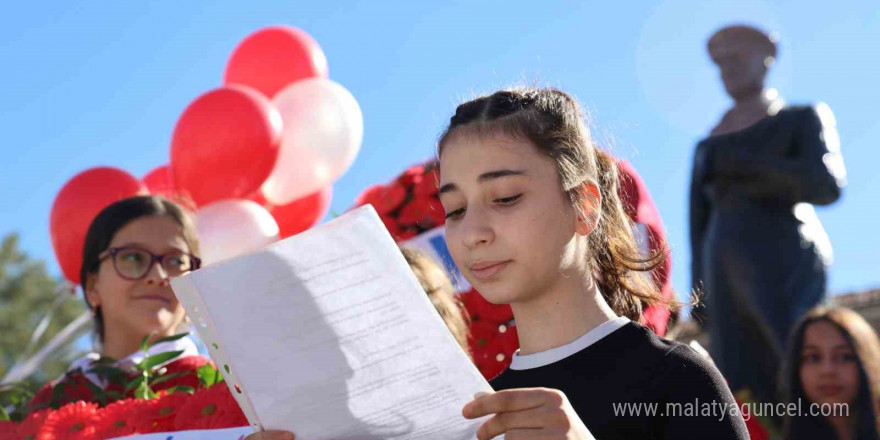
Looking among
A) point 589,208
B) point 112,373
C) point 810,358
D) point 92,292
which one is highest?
point 92,292

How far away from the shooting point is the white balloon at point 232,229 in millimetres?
4090

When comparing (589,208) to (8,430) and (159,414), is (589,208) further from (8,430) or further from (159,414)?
(8,430)

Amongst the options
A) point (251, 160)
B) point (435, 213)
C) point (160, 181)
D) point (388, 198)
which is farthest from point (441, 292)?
point (160, 181)

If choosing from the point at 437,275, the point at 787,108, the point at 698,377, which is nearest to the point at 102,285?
the point at 437,275

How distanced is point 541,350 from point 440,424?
0.34 m

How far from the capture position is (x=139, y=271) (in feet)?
10.1

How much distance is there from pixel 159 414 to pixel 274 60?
313 cm

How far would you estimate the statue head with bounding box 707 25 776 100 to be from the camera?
221 inches

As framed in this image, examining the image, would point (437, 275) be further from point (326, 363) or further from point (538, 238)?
point (326, 363)

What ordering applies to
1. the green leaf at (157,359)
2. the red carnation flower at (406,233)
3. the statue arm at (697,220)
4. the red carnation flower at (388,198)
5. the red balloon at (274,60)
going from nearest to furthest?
the green leaf at (157,359) → the red carnation flower at (406,233) → the red carnation flower at (388,198) → the red balloon at (274,60) → the statue arm at (697,220)

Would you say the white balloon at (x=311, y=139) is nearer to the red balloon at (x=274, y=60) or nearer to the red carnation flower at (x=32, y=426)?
the red balloon at (x=274, y=60)

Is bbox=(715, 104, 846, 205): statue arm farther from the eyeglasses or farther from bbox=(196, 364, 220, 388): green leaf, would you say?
bbox=(196, 364, 220, 388): green leaf

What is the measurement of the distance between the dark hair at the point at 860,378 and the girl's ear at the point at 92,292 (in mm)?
2388

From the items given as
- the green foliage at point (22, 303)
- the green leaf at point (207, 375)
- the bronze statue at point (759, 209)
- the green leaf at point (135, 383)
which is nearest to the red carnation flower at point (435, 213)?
the green leaf at point (207, 375)
